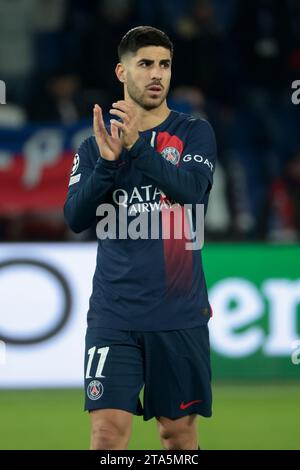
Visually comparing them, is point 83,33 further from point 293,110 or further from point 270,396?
point 270,396

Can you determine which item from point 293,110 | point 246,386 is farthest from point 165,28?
point 246,386

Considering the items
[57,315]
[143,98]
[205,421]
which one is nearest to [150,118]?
[143,98]

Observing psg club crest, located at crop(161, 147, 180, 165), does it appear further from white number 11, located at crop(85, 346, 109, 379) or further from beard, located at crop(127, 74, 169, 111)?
white number 11, located at crop(85, 346, 109, 379)

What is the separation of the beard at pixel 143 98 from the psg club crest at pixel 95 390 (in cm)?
120

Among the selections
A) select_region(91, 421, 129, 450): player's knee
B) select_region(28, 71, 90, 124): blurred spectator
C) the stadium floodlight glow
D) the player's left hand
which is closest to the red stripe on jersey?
the player's left hand

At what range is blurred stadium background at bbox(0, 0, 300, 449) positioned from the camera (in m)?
8.79

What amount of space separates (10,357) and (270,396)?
1994mm

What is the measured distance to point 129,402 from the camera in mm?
5031

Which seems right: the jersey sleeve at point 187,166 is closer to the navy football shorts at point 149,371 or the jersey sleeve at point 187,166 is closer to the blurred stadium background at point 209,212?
the navy football shorts at point 149,371

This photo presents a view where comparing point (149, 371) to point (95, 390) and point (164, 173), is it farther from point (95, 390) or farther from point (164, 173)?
point (164, 173)

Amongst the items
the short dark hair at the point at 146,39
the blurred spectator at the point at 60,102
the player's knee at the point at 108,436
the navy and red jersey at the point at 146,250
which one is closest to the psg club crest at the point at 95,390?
the player's knee at the point at 108,436

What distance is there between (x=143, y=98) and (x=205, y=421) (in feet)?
11.4

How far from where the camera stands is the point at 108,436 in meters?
4.95

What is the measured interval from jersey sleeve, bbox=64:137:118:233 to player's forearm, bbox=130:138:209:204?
0.45 ft
